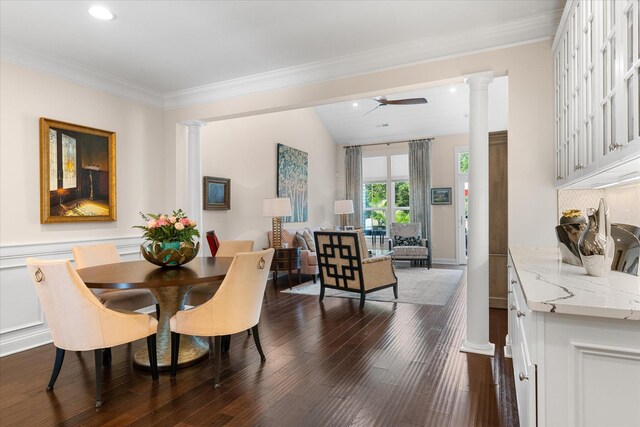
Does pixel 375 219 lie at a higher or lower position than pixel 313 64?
lower

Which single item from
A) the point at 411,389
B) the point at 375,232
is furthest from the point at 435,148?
the point at 411,389

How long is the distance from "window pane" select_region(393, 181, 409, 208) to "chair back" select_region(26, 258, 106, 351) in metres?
8.04

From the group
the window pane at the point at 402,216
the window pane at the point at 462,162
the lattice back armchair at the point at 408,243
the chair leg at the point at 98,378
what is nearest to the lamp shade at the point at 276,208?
the lattice back armchair at the point at 408,243

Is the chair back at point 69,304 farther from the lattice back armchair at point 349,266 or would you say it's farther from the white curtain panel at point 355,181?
the white curtain panel at point 355,181

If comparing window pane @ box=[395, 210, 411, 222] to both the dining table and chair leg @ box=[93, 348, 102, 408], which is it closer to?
the dining table

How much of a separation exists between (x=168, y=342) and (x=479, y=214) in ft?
9.12

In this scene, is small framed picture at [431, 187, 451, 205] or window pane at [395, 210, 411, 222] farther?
window pane at [395, 210, 411, 222]

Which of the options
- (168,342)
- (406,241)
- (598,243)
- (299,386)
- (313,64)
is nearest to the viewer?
(598,243)

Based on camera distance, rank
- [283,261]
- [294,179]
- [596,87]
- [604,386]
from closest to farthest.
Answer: [604,386] → [596,87] → [283,261] → [294,179]

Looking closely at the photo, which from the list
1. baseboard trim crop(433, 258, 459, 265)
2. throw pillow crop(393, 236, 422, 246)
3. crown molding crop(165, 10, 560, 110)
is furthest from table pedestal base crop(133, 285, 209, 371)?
baseboard trim crop(433, 258, 459, 265)

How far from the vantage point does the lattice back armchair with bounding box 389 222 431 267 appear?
818 centimetres

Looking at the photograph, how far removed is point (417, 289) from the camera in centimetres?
587

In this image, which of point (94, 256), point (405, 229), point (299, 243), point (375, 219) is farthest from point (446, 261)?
point (94, 256)

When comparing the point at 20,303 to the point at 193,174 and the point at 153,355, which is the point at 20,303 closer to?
the point at 153,355
